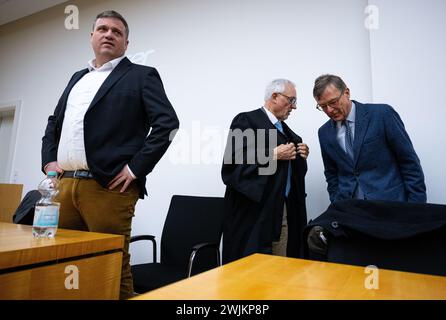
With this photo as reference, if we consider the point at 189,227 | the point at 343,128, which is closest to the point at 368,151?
the point at 343,128

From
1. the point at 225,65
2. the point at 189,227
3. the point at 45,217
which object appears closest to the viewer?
the point at 45,217

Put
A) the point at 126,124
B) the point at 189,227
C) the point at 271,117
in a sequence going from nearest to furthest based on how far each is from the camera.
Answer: the point at 126,124
the point at 271,117
the point at 189,227

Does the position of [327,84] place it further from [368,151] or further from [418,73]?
[418,73]

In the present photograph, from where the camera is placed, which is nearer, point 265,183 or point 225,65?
point 265,183

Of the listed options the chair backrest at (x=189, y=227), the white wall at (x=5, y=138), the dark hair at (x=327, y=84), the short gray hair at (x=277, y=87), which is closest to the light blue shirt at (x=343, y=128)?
the dark hair at (x=327, y=84)

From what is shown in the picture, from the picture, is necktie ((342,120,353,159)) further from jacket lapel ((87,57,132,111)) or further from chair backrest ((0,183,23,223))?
chair backrest ((0,183,23,223))

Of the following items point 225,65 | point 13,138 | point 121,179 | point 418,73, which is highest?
point 225,65

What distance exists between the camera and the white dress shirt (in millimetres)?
1433

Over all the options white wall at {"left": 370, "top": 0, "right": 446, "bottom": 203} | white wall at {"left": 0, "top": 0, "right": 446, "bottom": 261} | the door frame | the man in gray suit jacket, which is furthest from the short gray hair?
the door frame

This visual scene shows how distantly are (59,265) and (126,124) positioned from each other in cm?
74

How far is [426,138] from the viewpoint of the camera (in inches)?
69.0

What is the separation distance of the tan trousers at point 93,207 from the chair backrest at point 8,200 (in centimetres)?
214

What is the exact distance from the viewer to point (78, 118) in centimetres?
147
